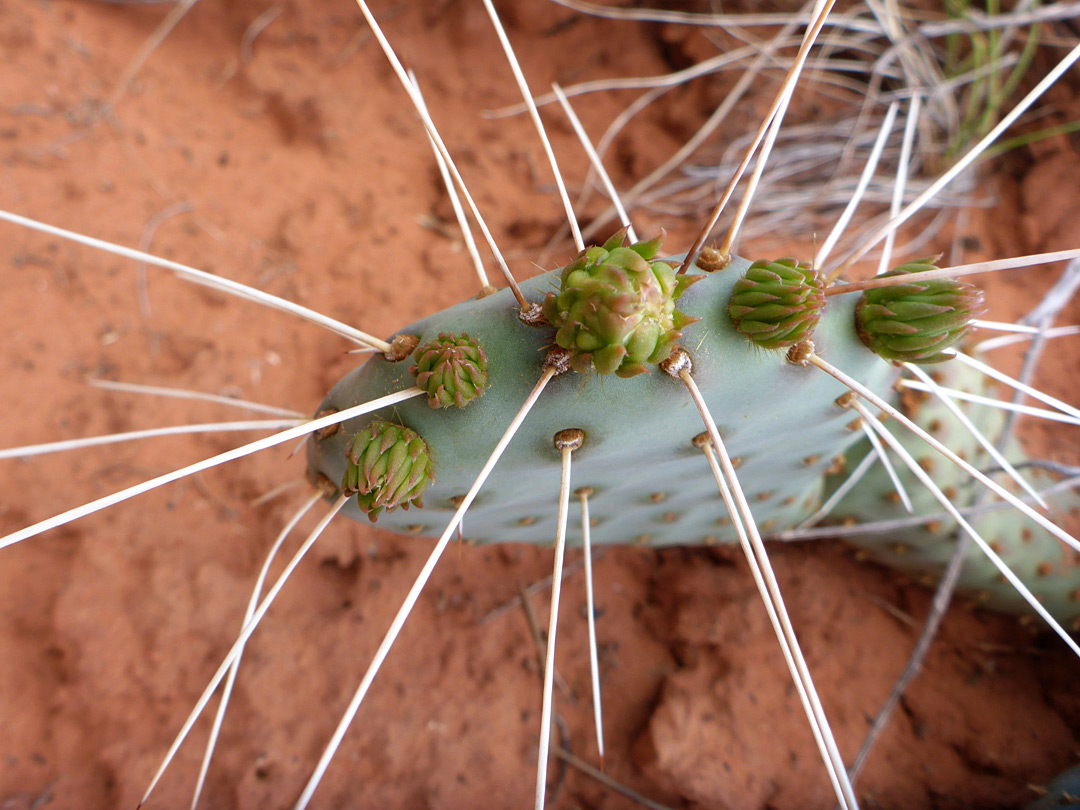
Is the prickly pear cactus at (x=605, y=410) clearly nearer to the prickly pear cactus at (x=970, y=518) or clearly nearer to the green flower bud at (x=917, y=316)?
the green flower bud at (x=917, y=316)

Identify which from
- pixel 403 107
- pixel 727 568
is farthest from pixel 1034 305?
pixel 403 107

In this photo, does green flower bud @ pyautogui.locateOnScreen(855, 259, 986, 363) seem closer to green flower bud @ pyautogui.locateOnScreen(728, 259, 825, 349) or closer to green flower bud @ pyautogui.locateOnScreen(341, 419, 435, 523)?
green flower bud @ pyautogui.locateOnScreen(728, 259, 825, 349)

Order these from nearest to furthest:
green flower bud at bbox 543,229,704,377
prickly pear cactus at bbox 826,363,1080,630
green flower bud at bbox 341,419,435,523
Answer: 1. green flower bud at bbox 543,229,704,377
2. green flower bud at bbox 341,419,435,523
3. prickly pear cactus at bbox 826,363,1080,630

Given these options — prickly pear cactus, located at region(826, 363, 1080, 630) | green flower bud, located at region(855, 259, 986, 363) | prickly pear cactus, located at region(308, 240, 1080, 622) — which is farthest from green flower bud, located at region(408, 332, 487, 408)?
prickly pear cactus, located at region(826, 363, 1080, 630)

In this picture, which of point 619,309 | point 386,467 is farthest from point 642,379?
point 386,467

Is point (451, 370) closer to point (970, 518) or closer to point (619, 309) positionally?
point (619, 309)

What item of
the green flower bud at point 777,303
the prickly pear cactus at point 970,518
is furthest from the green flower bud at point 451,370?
the prickly pear cactus at point 970,518
